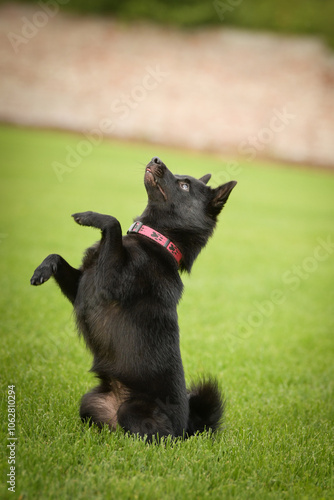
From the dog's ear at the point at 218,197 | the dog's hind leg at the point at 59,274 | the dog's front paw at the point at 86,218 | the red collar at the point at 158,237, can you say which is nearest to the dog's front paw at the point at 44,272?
the dog's hind leg at the point at 59,274

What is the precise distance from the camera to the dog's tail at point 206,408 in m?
2.50

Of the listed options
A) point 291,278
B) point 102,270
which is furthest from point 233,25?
point 102,270

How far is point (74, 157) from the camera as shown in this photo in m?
14.0

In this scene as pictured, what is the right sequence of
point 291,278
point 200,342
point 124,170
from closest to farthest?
1. point 200,342
2. point 291,278
3. point 124,170

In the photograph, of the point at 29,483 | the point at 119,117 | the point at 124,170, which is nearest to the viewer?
the point at 29,483

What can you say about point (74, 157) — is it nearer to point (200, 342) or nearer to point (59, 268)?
point (200, 342)

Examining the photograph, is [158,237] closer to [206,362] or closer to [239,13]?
[206,362]

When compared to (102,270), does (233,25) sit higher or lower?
higher

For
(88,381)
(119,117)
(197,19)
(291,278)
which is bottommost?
(88,381)

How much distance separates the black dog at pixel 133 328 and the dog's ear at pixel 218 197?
0.41 meters

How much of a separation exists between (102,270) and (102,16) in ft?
76.4
